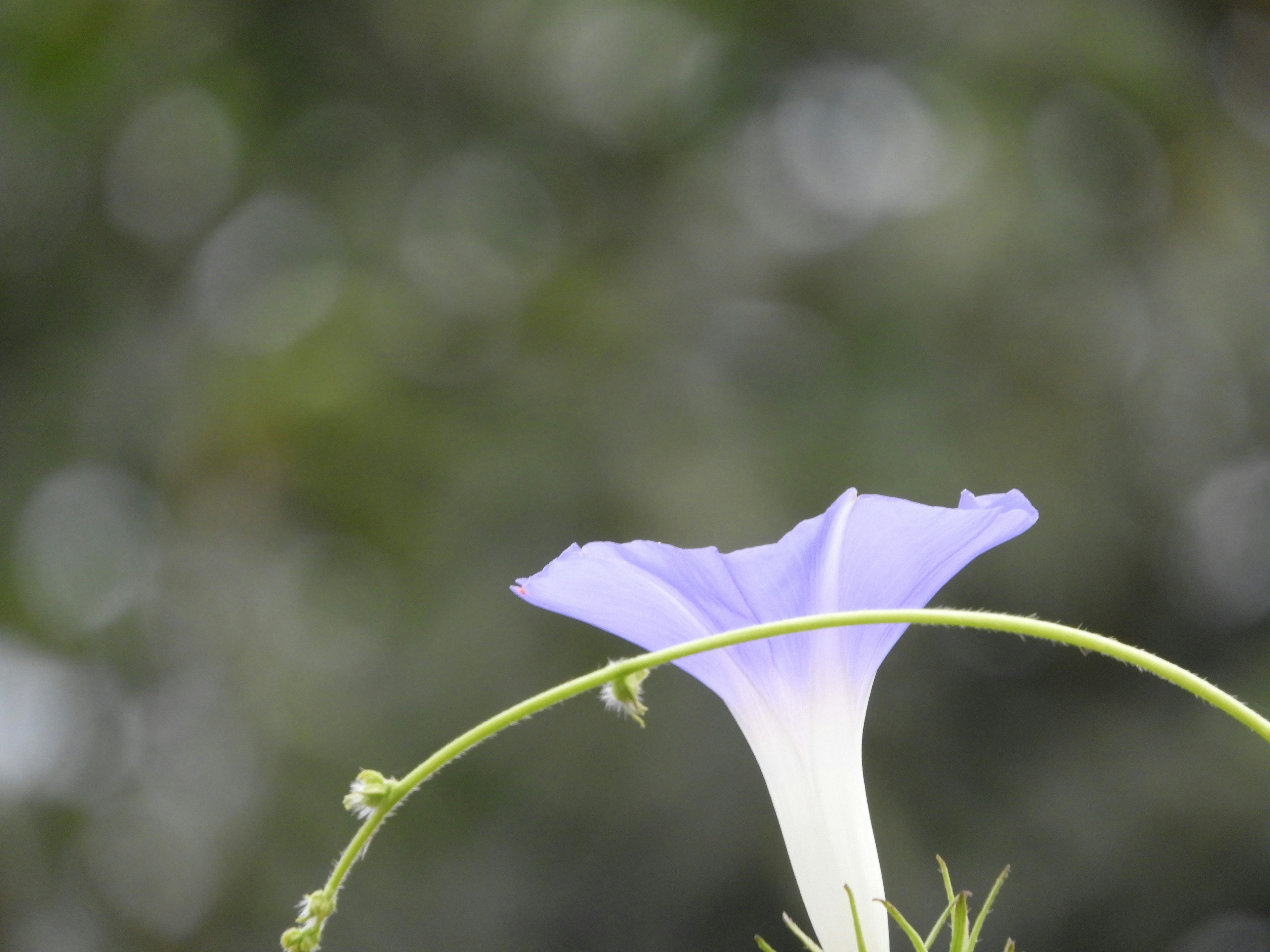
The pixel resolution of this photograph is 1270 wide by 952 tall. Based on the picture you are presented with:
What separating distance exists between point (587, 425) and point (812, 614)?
2.48 meters

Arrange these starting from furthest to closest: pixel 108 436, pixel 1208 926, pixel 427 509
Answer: pixel 108 436
pixel 427 509
pixel 1208 926

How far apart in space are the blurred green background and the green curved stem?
2200 millimetres

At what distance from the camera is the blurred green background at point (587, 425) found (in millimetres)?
2832

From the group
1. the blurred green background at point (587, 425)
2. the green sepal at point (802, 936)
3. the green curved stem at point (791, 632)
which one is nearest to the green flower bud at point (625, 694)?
the green curved stem at point (791, 632)

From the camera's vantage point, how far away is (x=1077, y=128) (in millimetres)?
3131

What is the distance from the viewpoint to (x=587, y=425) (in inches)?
121

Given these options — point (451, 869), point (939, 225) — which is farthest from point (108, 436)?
point (939, 225)

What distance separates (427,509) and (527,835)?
892 millimetres

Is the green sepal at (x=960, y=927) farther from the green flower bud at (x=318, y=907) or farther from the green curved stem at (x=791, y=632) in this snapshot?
the green flower bud at (x=318, y=907)

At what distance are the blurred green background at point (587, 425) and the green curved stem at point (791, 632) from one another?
7.22ft

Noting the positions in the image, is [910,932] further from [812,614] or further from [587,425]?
[587,425]

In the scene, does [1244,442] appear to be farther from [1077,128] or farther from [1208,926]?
[1208,926]

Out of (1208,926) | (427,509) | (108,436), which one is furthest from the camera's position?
(108,436)

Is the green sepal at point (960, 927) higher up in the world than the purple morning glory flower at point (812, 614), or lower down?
lower down
